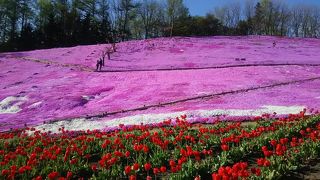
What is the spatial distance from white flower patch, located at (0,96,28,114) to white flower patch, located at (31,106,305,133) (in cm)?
567

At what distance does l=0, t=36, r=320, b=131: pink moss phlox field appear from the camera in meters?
23.0

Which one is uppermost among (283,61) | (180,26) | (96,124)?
(180,26)

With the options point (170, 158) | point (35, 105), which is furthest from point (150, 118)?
point (35, 105)

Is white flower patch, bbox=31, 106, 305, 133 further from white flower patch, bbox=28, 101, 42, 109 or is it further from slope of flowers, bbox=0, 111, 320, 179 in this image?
white flower patch, bbox=28, 101, 42, 109

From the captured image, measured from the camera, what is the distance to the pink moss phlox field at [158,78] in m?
23.0

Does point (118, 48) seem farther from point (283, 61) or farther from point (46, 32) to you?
point (46, 32)

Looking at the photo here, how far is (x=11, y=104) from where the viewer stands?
2623 centimetres

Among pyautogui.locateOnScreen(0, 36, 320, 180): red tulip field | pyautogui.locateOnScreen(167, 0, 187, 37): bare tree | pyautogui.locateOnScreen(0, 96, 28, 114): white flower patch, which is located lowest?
pyautogui.locateOnScreen(0, 96, 28, 114): white flower patch

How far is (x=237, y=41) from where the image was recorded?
4878 centimetres

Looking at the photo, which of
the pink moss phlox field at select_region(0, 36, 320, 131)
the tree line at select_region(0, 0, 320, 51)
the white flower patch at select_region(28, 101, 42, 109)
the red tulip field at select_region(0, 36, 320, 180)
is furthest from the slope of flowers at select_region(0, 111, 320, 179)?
the tree line at select_region(0, 0, 320, 51)

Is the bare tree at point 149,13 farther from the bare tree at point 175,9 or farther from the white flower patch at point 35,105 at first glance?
the white flower patch at point 35,105

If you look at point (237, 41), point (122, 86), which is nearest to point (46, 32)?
point (237, 41)

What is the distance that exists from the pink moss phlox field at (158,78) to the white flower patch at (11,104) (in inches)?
2.8

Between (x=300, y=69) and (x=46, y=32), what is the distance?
49.2m
